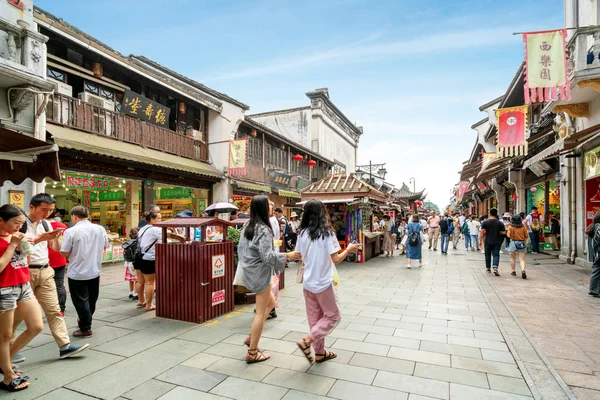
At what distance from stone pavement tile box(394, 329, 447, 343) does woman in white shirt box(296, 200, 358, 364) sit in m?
1.49

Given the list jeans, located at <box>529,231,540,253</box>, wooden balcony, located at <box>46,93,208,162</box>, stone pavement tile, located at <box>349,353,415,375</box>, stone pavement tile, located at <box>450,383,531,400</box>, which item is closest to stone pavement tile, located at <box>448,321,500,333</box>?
stone pavement tile, located at <box>349,353,415,375</box>

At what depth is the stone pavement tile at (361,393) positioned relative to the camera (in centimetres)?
304

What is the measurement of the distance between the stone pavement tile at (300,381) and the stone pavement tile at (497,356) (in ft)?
6.42

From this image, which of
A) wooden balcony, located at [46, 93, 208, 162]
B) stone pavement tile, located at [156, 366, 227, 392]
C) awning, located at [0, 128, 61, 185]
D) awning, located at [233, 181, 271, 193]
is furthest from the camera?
awning, located at [233, 181, 271, 193]

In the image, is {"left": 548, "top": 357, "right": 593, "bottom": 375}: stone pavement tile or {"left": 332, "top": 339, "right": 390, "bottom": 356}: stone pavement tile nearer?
{"left": 548, "top": 357, "right": 593, "bottom": 375}: stone pavement tile

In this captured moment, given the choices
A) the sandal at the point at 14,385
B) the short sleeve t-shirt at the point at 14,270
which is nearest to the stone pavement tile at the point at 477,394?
the sandal at the point at 14,385

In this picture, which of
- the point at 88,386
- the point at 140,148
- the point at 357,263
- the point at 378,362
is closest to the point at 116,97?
the point at 140,148

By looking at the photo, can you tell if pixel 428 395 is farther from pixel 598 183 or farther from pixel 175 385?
pixel 598 183

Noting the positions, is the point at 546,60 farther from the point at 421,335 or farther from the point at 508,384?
the point at 508,384

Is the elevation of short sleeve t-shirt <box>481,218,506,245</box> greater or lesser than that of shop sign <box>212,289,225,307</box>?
greater

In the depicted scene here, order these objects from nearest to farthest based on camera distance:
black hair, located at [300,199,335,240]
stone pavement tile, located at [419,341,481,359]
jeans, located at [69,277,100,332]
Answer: black hair, located at [300,199,335,240] < stone pavement tile, located at [419,341,481,359] < jeans, located at [69,277,100,332]

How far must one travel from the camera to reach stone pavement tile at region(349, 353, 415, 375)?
3611mm

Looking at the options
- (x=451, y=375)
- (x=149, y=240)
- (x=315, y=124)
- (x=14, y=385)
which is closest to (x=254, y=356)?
(x=451, y=375)

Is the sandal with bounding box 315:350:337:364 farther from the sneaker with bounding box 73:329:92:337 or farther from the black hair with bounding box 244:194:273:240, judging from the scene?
the sneaker with bounding box 73:329:92:337
